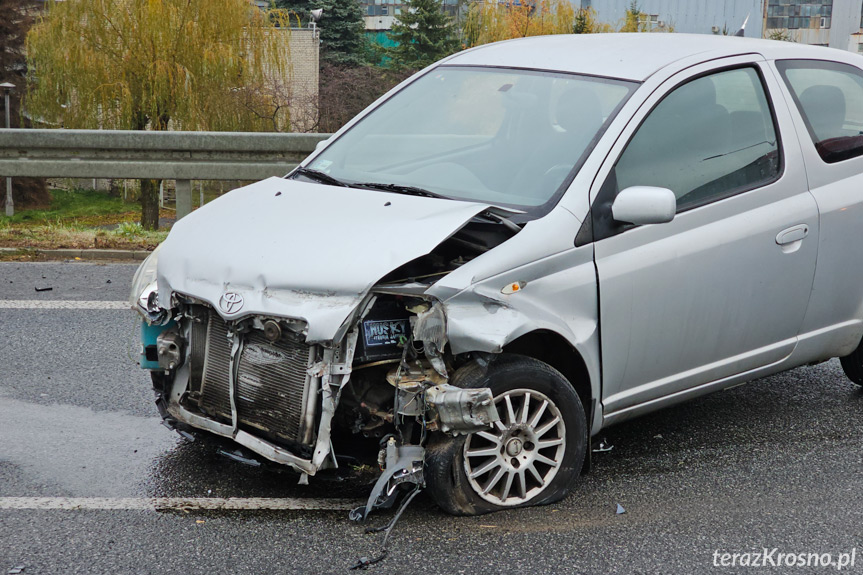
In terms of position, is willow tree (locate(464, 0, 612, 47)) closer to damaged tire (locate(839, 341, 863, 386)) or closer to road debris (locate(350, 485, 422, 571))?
damaged tire (locate(839, 341, 863, 386))

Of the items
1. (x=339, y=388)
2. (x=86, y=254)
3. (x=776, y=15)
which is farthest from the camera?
(x=776, y=15)

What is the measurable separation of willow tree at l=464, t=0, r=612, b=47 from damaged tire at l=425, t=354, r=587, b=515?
67302 mm

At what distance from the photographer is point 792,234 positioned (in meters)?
4.41

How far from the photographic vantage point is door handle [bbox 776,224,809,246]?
4.37 meters

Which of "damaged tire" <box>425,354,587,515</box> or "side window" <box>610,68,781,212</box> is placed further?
"side window" <box>610,68,781,212</box>

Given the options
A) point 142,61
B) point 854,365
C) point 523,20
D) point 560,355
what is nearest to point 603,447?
point 560,355

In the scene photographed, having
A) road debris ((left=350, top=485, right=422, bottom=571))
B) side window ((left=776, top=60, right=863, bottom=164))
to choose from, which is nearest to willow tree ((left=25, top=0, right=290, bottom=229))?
side window ((left=776, top=60, right=863, bottom=164))

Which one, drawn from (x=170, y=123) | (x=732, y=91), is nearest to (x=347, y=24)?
(x=170, y=123)

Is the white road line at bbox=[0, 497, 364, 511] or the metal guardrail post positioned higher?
the metal guardrail post

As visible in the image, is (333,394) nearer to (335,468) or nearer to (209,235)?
(335,468)

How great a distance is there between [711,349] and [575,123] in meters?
1.13

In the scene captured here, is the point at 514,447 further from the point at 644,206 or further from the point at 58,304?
the point at 58,304

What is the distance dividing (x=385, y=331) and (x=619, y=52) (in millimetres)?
1871

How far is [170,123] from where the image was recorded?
35094mm
